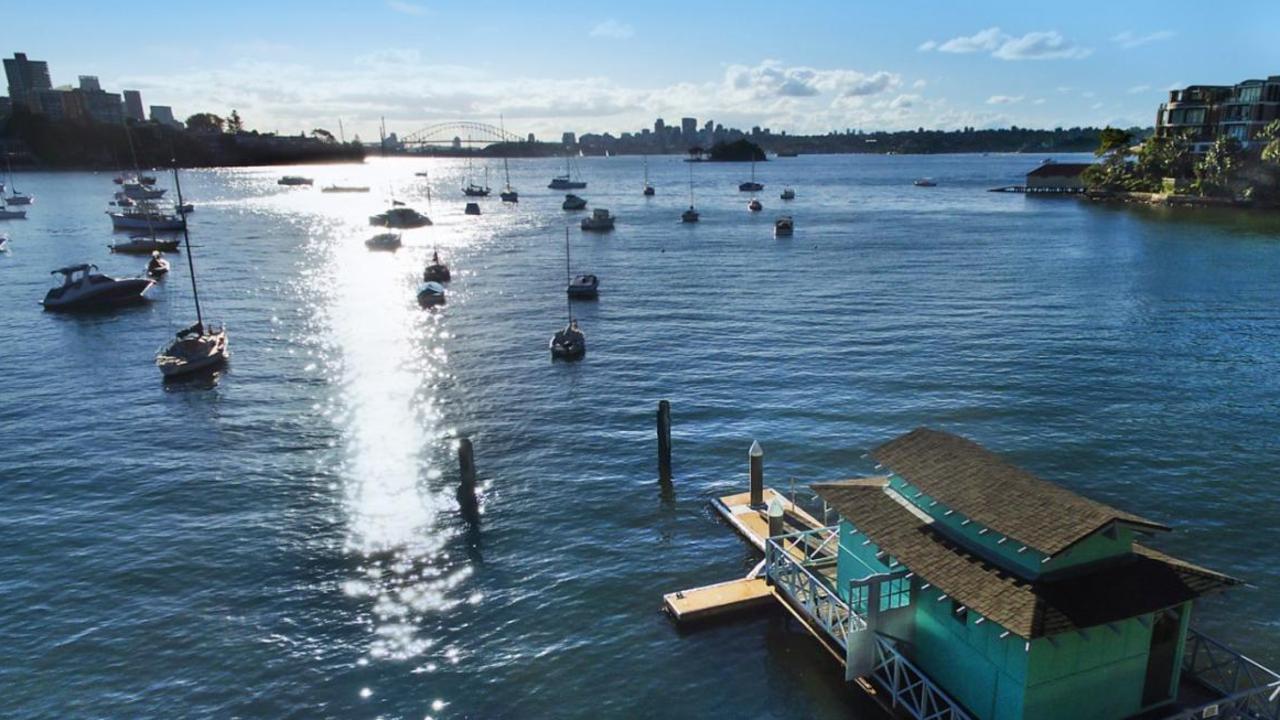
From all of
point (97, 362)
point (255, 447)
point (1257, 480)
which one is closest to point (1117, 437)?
point (1257, 480)

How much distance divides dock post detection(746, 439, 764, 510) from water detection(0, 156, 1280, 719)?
222 centimetres

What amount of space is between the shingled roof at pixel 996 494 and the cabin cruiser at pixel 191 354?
53.8 m

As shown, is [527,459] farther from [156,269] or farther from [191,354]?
[156,269]

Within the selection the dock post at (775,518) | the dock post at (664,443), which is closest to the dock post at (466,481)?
the dock post at (664,443)

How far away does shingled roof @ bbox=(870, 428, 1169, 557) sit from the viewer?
62.1ft

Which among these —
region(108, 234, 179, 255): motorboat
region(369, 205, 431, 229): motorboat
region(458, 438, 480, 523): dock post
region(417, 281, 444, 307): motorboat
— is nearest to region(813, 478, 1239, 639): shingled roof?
region(458, 438, 480, 523): dock post

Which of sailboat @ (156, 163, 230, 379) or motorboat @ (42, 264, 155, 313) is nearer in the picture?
sailboat @ (156, 163, 230, 379)

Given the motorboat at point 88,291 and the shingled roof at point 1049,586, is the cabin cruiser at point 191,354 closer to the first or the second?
the motorboat at point 88,291

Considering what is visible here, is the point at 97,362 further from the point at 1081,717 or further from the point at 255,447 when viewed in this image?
the point at 1081,717

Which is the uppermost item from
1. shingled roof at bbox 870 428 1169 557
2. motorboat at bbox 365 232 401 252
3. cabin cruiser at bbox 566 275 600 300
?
shingled roof at bbox 870 428 1169 557

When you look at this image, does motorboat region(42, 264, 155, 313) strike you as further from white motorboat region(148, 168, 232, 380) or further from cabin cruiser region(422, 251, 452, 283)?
cabin cruiser region(422, 251, 452, 283)

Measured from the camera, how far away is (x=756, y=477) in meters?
35.6

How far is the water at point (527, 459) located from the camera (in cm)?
2631

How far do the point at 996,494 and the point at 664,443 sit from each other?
66.9 ft
